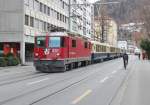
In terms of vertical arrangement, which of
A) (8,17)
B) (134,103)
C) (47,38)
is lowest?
(134,103)

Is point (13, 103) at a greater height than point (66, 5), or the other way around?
point (66, 5)

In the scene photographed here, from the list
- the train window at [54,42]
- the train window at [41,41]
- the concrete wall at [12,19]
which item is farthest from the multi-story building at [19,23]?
the train window at [54,42]

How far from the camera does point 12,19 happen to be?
59.3 meters

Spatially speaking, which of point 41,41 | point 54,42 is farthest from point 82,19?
point 54,42

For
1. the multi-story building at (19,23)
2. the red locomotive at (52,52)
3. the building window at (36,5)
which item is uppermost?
the building window at (36,5)

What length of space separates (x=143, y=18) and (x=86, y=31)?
6196 cm

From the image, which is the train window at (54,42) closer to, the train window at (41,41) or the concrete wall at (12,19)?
the train window at (41,41)

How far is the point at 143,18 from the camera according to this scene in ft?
200

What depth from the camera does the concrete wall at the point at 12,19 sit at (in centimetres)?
5931

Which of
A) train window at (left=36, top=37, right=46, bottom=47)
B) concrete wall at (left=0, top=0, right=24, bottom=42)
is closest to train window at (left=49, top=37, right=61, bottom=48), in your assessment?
train window at (left=36, top=37, right=46, bottom=47)

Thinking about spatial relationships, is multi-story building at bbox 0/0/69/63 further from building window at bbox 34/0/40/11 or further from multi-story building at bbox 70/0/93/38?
multi-story building at bbox 70/0/93/38

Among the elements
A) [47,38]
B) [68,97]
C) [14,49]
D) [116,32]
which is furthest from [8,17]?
[116,32]

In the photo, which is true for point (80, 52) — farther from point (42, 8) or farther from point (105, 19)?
point (105, 19)

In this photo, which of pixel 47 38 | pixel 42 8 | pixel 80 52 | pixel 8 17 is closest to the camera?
pixel 47 38
